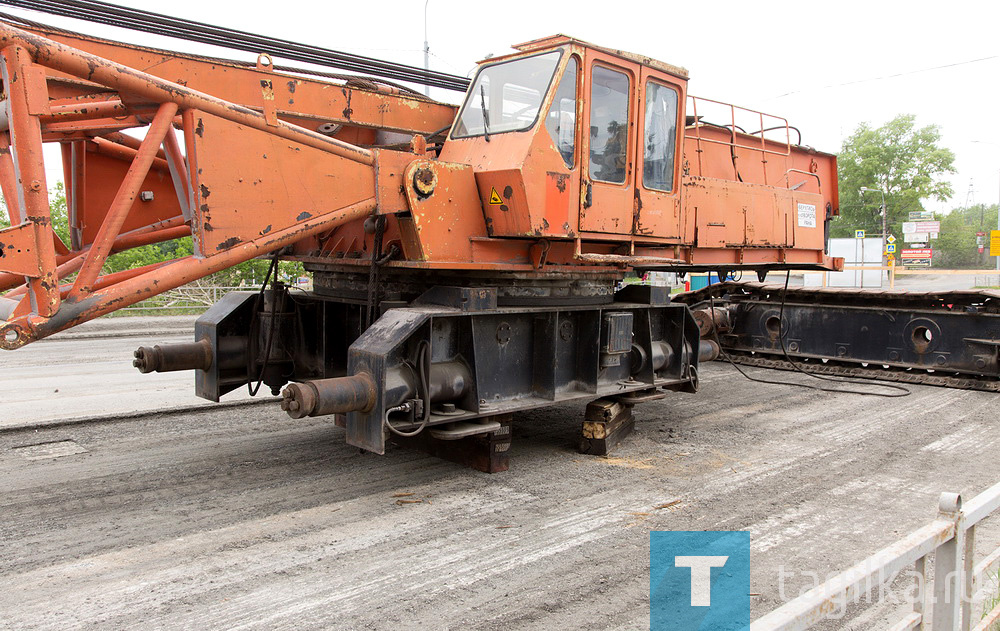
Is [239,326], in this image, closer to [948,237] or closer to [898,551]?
[898,551]

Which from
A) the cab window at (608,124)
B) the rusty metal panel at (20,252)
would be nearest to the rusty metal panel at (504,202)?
the cab window at (608,124)

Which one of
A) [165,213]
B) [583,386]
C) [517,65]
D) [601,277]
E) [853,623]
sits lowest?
[853,623]

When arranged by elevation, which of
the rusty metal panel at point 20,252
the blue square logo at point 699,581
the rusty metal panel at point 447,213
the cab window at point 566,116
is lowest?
the blue square logo at point 699,581

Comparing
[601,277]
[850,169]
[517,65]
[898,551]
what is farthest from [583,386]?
[850,169]

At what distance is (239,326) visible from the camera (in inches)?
272

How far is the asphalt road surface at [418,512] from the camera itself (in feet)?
13.4

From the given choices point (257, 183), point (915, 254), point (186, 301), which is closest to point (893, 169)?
point (915, 254)

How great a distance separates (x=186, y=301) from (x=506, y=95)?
20.4 m

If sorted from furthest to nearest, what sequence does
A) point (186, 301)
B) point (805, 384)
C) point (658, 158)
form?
point (186, 301)
point (805, 384)
point (658, 158)

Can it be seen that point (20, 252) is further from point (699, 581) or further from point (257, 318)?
point (699, 581)

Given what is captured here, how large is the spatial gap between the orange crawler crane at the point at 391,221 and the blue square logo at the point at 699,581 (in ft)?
5.88

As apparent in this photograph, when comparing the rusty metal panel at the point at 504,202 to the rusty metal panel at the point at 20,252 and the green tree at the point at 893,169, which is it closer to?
the rusty metal panel at the point at 20,252

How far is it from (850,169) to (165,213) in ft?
249

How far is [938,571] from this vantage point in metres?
3.06
